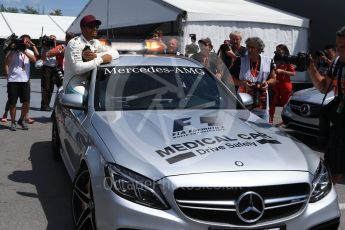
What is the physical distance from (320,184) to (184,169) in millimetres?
1013

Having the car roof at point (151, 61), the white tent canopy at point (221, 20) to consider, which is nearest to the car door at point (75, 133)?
the car roof at point (151, 61)

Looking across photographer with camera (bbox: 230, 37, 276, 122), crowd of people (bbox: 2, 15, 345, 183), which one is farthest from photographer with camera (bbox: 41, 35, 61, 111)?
photographer with camera (bbox: 230, 37, 276, 122)

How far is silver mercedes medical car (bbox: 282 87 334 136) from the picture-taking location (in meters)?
7.21

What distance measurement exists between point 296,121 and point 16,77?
5.01 meters

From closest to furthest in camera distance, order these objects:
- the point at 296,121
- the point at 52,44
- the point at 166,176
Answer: the point at 166,176
the point at 296,121
the point at 52,44

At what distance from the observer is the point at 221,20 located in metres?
13.5

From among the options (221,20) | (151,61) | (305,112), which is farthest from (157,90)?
(221,20)

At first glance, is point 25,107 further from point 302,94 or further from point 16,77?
point 302,94

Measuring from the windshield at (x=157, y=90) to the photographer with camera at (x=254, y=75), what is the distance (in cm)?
80

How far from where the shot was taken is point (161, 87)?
179 inches

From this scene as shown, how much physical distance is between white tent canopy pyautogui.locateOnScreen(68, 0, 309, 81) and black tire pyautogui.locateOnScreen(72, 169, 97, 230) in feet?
30.7

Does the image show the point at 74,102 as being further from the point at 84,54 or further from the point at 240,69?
the point at 240,69

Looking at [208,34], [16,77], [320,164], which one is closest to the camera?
[320,164]

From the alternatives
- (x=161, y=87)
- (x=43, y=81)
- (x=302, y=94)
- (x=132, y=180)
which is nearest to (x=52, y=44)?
(x=43, y=81)
